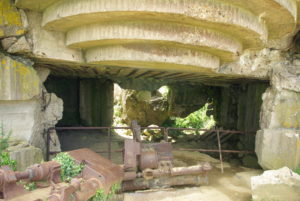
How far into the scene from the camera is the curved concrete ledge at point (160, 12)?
176 cm

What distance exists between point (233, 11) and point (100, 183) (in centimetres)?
183

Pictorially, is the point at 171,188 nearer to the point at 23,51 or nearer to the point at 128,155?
the point at 128,155

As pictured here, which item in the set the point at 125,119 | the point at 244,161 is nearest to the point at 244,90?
the point at 244,161

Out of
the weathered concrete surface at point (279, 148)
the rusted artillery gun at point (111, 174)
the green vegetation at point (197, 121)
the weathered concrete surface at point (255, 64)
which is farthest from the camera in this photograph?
the green vegetation at point (197, 121)

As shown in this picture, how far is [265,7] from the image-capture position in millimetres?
1951

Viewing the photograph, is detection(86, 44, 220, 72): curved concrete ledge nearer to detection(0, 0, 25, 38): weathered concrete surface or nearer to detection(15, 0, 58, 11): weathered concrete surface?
detection(15, 0, 58, 11): weathered concrete surface

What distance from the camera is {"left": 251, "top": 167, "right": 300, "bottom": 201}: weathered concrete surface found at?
2.36 metres

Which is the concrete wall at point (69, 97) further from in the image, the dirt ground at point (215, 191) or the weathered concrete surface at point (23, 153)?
the dirt ground at point (215, 191)

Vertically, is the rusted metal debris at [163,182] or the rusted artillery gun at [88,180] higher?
the rusted artillery gun at [88,180]

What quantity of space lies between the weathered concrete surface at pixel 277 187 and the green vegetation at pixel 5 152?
2.62m

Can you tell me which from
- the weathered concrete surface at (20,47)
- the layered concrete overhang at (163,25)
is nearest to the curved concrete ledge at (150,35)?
the layered concrete overhang at (163,25)

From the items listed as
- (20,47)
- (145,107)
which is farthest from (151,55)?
(145,107)

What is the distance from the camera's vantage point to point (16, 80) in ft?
7.72

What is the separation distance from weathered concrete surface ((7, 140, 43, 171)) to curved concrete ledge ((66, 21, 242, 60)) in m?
1.33
